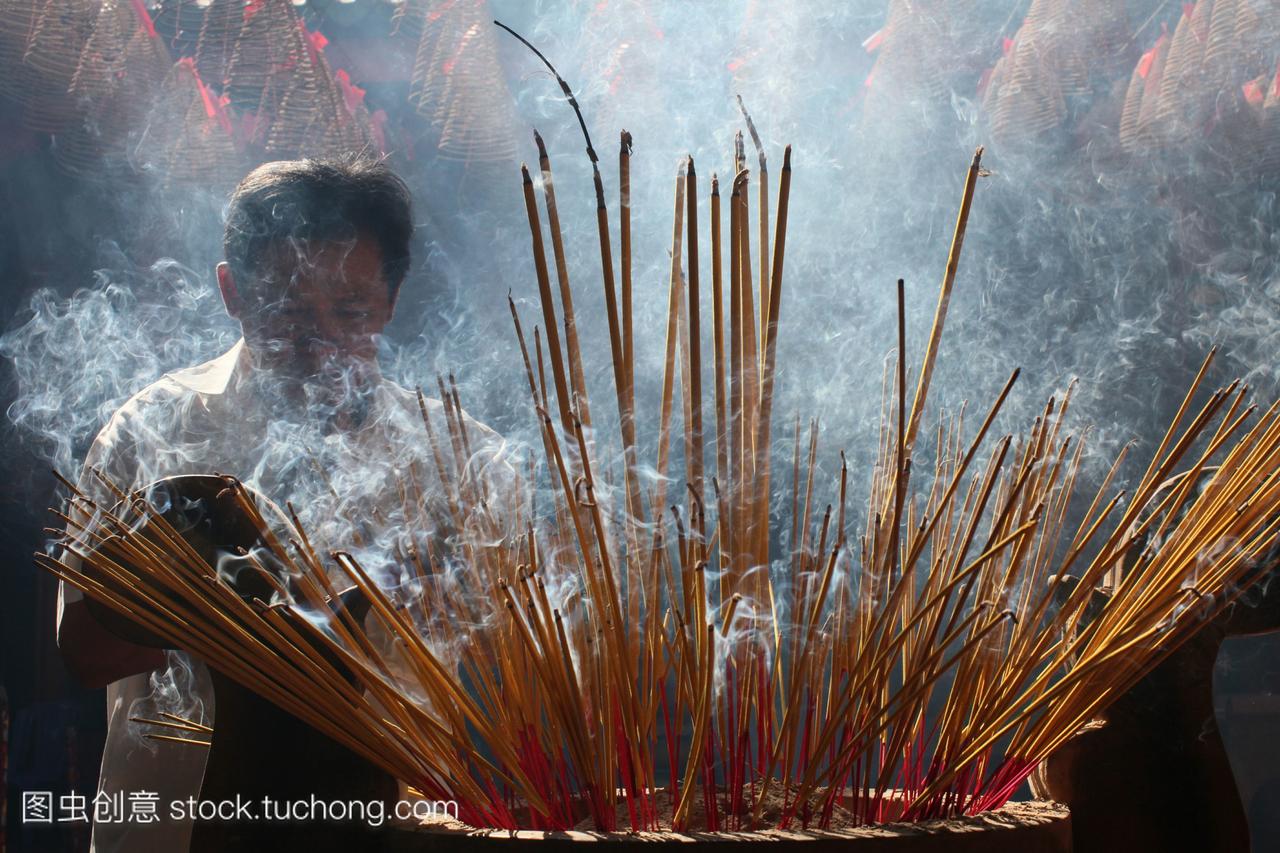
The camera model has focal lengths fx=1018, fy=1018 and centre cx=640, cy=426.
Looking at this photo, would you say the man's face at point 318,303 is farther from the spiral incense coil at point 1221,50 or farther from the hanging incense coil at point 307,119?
the spiral incense coil at point 1221,50

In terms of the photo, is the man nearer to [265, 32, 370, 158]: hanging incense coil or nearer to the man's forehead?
the man's forehead

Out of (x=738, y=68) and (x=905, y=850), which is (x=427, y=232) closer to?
(x=738, y=68)

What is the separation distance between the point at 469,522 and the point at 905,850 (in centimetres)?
31

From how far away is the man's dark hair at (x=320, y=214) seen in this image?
1143 mm

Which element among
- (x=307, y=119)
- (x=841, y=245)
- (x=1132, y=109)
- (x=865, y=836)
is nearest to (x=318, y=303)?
Result: (x=865, y=836)

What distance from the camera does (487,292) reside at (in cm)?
237

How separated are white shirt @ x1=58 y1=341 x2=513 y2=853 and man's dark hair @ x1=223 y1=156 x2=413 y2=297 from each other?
149mm

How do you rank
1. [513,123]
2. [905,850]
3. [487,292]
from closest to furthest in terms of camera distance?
[905,850] < [513,123] < [487,292]

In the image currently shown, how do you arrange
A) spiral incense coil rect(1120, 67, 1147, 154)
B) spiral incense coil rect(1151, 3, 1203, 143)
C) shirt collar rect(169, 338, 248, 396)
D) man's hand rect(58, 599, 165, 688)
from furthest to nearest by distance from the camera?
spiral incense coil rect(1120, 67, 1147, 154) < spiral incense coil rect(1151, 3, 1203, 143) < shirt collar rect(169, 338, 248, 396) < man's hand rect(58, 599, 165, 688)

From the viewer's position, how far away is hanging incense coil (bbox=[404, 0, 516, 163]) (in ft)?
7.03

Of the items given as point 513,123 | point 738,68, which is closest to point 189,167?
point 513,123

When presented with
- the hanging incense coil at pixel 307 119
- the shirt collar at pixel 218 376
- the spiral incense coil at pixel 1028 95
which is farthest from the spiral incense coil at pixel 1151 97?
the shirt collar at pixel 218 376

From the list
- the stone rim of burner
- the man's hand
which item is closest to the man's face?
the man's hand

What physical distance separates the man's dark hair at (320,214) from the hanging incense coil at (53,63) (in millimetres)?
1029
